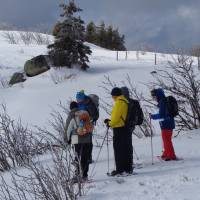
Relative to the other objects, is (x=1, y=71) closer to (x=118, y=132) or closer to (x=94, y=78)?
(x=94, y=78)

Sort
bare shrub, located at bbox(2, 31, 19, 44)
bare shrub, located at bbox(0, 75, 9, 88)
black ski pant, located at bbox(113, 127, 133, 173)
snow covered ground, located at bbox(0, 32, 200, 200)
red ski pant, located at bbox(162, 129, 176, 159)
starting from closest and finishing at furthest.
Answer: snow covered ground, located at bbox(0, 32, 200, 200) → black ski pant, located at bbox(113, 127, 133, 173) → red ski pant, located at bbox(162, 129, 176, 159) → bare shrub, located at bbox(0, 75, 9, 88) → bare shrub, located at bbox(2, 31, 19, 44)

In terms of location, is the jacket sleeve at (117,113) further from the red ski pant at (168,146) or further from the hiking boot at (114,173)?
the red ski pant at (168,146)

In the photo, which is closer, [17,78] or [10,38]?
[17,78]

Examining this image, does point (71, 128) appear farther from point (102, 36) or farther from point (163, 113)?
point (102, 36)

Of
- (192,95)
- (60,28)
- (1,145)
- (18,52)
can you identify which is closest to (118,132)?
(1,145)

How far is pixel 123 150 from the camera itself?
33.6 ft

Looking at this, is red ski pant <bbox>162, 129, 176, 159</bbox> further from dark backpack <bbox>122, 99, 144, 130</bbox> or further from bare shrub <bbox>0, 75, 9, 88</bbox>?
bare shrub <bbox>0, 75, 9, 88</bbox>

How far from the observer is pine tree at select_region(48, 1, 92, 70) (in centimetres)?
3072

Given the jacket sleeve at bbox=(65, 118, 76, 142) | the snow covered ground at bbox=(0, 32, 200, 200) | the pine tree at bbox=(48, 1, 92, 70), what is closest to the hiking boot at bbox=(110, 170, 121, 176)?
the snow covered ground at bbox=(0, 32, 200, 200)

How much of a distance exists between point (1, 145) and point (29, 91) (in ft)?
50.0

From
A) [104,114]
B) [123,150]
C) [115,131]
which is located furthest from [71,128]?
[104,114]

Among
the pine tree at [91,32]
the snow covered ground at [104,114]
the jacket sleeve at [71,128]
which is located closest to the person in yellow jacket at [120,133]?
the snow covered ground at [104,114]

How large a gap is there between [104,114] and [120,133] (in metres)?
12.0

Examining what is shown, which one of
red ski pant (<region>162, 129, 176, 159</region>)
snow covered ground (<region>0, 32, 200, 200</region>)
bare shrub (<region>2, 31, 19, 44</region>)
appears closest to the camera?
snow covered ground (<region>0, 32, 200, 200</region>)
